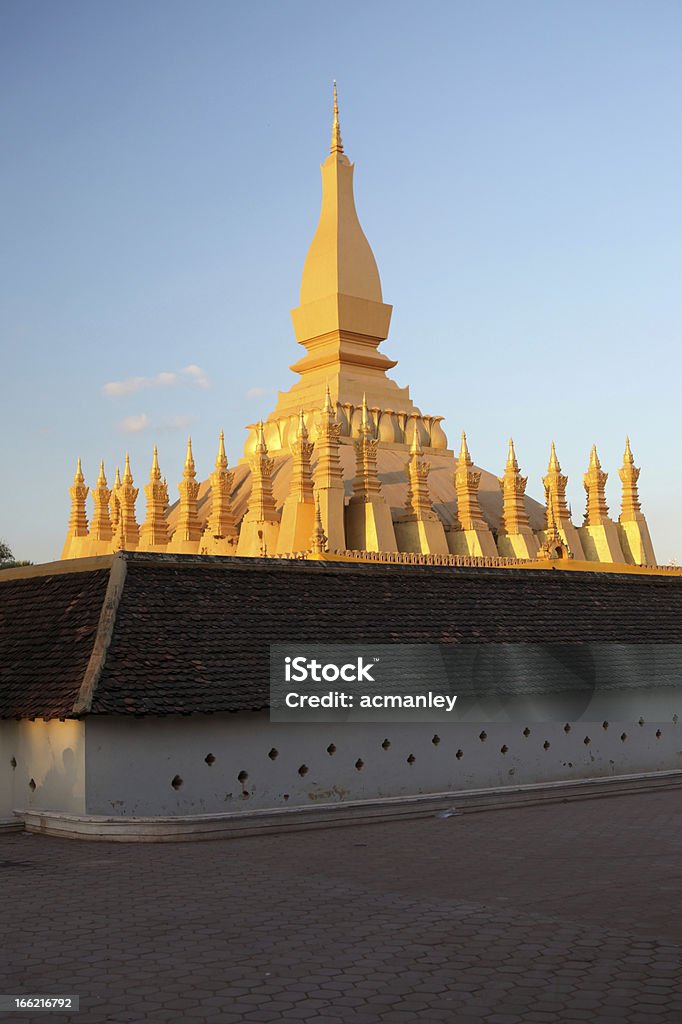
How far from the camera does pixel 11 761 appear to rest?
13.5 meters

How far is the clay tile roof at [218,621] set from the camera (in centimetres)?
1264

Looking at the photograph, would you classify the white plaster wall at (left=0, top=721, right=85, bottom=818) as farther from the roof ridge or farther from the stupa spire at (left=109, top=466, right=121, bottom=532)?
the stupa spire at (left=109, top=466, right=121, bottom=532)

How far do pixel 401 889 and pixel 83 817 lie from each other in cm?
398

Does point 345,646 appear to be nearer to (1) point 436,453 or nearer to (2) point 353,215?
(1) point 436,453

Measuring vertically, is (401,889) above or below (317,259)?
below

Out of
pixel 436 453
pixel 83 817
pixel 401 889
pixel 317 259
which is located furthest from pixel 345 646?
pixel 317 259

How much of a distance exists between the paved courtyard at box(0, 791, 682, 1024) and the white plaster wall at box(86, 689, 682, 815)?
0.97m

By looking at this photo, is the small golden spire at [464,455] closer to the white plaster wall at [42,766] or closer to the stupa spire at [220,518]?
the stupa spire at [220,518]

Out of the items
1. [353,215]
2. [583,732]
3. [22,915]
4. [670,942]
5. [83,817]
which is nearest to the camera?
[670,942]

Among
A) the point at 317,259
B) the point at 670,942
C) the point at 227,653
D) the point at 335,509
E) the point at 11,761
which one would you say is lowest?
the point at 670,942

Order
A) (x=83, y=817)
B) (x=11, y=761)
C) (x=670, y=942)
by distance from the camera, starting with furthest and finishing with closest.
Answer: (x=11, y=761), (x=83, y=817), (x=670, y=942)

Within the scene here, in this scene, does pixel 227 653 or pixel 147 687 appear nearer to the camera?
pixel 147 687

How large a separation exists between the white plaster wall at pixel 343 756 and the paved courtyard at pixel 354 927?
0.97 m

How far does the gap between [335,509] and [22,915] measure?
20.3 meters
